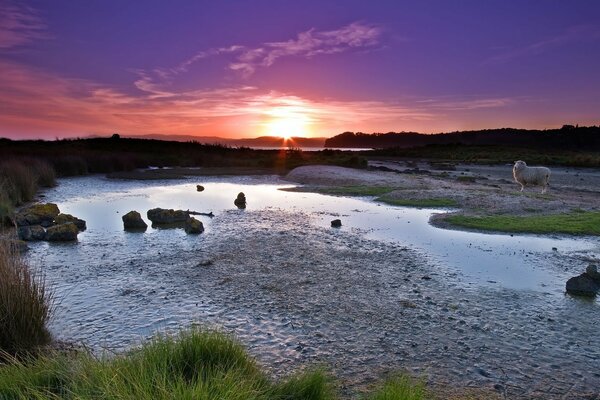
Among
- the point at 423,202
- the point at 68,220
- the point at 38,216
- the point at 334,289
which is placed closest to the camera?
the point at 334,289

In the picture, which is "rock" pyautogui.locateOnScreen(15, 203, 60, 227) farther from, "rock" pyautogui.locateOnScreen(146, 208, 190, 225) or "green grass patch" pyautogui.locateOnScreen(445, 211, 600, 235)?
"green grass patch" pyautogui.locateOnScreen(445, 211, 600, 235)

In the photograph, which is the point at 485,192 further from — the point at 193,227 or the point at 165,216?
the point at 165,216

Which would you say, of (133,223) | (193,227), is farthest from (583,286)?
(133,223)

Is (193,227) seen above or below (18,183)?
below

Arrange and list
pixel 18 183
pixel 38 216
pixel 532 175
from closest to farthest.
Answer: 1. pixel 38 216
2. pixel 18 183
3. pixel 532 175

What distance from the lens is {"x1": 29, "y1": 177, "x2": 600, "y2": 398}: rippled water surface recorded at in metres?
6.19

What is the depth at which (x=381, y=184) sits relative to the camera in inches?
1151

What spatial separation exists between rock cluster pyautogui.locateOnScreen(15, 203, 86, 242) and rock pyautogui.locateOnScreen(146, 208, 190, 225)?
7.53 feet

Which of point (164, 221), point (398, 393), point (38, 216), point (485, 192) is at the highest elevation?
point (38, 216)

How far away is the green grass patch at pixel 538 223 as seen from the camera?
14.6 meters

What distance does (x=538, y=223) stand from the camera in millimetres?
15547

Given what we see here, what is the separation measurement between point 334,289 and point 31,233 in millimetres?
9554

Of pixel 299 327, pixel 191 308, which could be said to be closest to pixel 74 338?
pixel 191 308

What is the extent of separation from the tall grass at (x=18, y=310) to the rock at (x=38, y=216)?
9.45 metres
